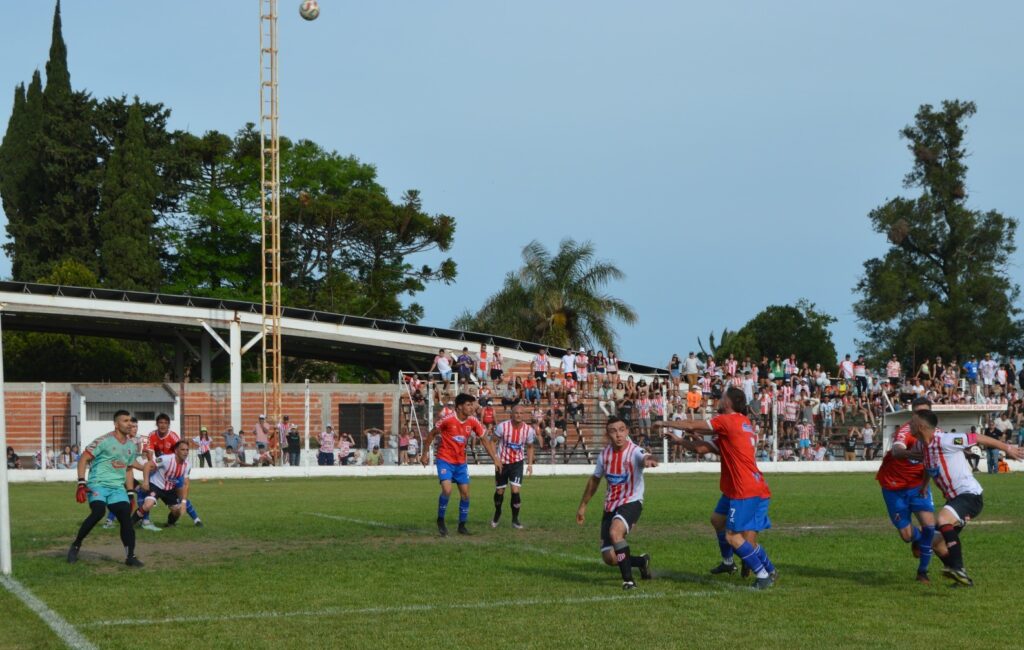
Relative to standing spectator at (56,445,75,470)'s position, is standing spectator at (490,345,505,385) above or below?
above

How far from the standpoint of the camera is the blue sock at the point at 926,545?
1235 centimetres

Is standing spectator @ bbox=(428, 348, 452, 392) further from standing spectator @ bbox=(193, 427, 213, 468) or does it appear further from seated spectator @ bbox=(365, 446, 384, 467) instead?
standing spectator @ bbox=(193, 427, 213, 468)

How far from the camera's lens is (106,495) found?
574 inches

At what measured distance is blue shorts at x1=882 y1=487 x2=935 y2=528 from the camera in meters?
12.7

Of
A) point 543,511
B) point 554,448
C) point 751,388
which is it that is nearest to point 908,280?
point 751,388

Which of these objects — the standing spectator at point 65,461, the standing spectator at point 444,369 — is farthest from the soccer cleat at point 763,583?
the standing spectator at point 444,369

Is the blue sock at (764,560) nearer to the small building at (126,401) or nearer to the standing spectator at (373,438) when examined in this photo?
the standing spectator at (373,438)

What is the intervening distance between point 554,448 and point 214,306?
56.0 feet

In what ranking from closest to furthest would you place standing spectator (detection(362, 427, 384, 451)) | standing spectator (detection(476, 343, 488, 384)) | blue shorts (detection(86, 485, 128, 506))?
1. blue shorts (detection(86, 485, 128, 506))
2. standing spectator (detection(362, 427, 384, 451))
3. standing spectator (detection(476, 343, 488, 384))

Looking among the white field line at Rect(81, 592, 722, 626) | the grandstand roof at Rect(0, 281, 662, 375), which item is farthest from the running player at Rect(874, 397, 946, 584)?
the grandstand roof at Rect(0, 281, 662, 375)

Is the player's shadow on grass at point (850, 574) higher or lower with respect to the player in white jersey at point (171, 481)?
lower

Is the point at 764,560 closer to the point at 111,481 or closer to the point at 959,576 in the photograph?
the point at 959,576

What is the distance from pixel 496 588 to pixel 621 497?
60.3 inches

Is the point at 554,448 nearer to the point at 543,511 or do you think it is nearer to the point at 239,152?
the point at 543,511
